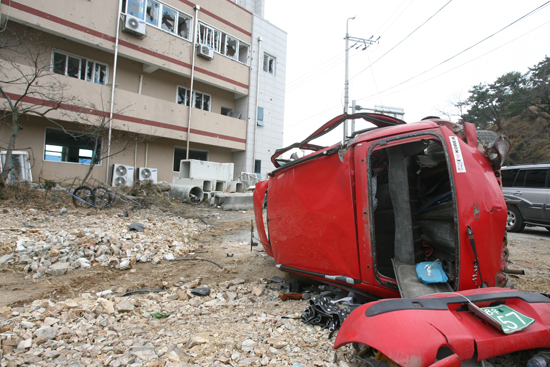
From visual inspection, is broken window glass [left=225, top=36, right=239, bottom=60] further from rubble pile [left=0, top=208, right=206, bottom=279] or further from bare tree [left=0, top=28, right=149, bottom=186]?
rubble pile [left=0, top=208, right=206, bottom=279]

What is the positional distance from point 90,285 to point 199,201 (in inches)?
335

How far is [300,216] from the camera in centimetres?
329

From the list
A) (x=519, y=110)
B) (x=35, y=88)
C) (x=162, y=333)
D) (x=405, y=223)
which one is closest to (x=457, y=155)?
(x=405, y=223)

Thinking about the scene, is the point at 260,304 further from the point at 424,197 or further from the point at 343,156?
the point at 424,197

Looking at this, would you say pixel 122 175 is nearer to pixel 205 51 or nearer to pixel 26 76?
pixel 26 76

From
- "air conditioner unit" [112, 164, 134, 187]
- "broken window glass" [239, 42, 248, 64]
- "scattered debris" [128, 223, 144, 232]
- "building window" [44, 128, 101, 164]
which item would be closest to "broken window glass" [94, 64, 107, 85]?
"building window" [44, 128, 101, 164]

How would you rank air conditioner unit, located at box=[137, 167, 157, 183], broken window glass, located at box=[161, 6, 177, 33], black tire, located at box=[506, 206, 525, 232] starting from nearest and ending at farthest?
black tire, located at box=[506, 206, 525, 232], air conditioner unit, located at box=[137, 167, 157, 183], broken window glass, located at box=[161, 6, 177, 33]

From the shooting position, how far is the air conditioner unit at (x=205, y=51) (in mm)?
14953

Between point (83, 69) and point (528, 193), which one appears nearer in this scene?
point (528, 193)

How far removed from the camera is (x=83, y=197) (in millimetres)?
8602

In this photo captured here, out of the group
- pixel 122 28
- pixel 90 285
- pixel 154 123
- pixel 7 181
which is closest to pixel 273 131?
pixel 154 123

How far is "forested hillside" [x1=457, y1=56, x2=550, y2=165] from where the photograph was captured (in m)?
23.5

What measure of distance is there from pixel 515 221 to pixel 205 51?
14.8 m

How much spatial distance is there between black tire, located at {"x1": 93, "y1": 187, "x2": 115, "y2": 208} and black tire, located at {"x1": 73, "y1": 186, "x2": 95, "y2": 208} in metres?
0.17
